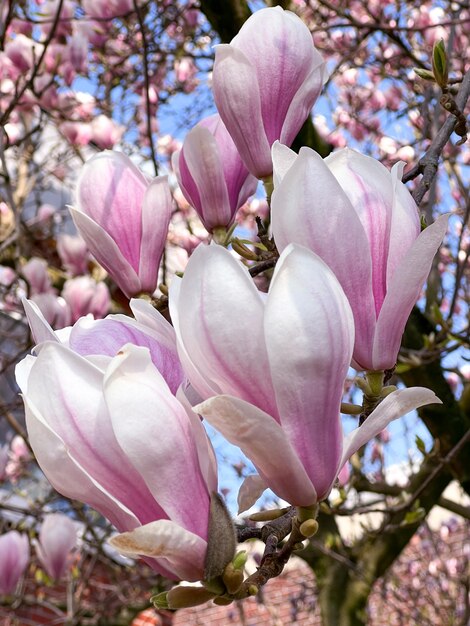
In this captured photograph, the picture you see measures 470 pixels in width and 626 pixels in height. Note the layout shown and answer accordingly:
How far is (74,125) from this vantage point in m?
3.44

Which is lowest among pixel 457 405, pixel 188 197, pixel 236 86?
pixel 457 405

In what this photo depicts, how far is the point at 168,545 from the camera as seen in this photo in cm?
46

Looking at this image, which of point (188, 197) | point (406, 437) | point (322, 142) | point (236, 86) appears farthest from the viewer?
point (406, 437)

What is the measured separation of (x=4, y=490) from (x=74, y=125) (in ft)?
11.8

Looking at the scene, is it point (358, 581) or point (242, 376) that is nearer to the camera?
point (242, 376)

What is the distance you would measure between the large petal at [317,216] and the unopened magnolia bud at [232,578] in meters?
0.21

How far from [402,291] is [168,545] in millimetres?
241

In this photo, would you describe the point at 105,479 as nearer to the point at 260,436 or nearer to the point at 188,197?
the point at 260,436

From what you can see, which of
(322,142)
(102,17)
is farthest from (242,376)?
(102,17)

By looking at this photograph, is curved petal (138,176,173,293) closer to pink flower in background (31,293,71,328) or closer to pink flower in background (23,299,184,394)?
pink flower in background (23,299,184,394)

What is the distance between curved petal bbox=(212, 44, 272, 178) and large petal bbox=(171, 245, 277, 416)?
1.09ft

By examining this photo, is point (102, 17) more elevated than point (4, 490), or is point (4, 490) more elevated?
point (102, 17)

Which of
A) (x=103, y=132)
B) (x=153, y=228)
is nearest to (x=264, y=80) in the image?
(x=153, y=228)

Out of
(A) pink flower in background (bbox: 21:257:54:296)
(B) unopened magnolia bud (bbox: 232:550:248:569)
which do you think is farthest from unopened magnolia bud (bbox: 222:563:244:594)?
(A) pink flower in background (bbox: 21:257:54:296)
